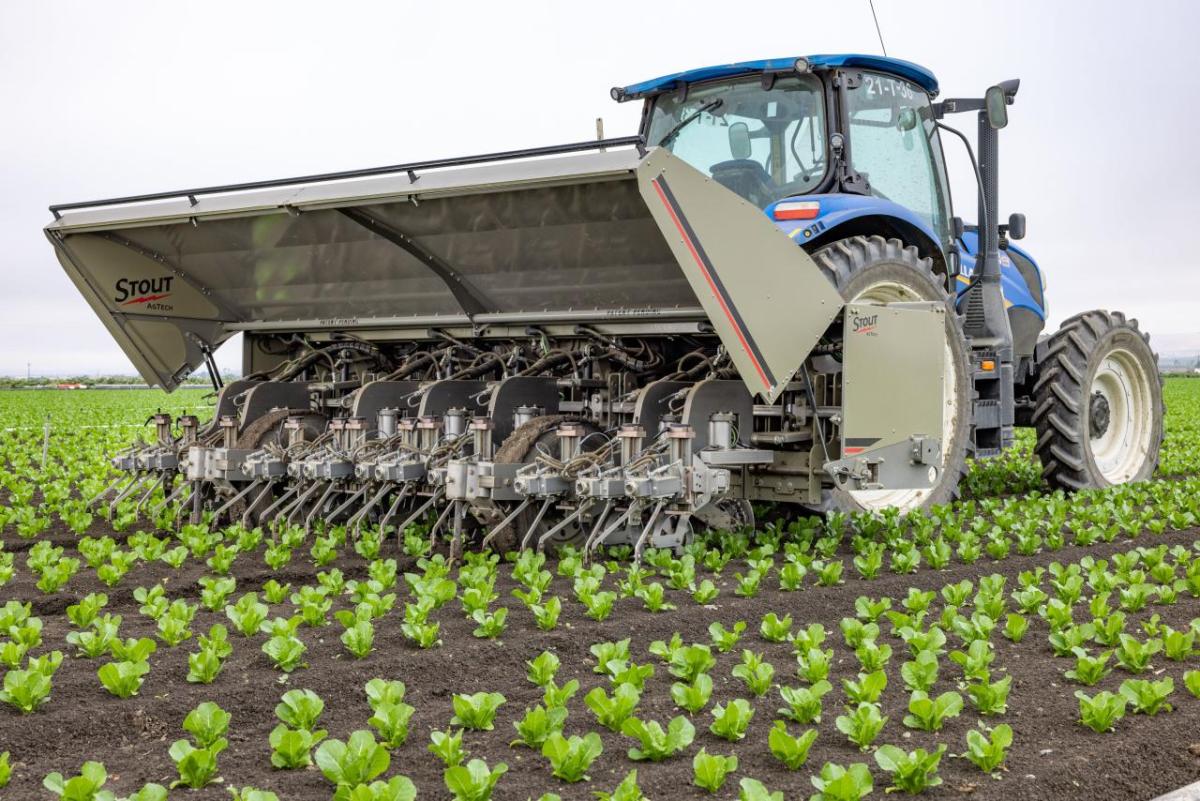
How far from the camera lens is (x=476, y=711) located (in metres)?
3.73

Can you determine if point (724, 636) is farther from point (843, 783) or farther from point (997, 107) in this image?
point (997, 107)

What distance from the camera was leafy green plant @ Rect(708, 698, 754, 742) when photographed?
3.65 m

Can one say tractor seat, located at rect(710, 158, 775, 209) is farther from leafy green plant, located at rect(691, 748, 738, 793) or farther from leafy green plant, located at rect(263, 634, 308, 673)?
leafy green plant, located at rect(691, 748, 738, 793)

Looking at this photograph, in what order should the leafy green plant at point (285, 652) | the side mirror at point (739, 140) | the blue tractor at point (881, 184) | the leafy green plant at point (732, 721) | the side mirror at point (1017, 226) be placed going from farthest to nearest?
the side mirror at point (1017, 226), the side mirror at point (739, 140), the blue tractor at point (881, 184), the leafy green plant at point (285, 652), the leafy green plant at point (732, 721)

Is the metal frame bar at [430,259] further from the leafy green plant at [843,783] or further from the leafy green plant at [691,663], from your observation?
the leafy green plant at [843,783]

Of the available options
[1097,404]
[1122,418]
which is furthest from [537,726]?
[1122,418]

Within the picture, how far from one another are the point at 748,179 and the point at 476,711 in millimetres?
4581

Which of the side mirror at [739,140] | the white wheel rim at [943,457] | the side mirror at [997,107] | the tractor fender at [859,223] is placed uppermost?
the side mirror at [997,107]

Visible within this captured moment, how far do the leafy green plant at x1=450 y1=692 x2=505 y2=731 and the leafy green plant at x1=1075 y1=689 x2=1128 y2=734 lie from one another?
5.80ft

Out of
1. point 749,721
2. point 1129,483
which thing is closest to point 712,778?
point 749,721

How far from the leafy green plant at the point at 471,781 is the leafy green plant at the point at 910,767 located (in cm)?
103

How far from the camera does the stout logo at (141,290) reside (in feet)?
27.3

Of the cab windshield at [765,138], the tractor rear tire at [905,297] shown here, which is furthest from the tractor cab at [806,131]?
the tractor rear tire at [905,297]

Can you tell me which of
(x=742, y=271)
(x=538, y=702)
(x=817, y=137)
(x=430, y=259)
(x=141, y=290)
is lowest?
(x=538, y=702)
